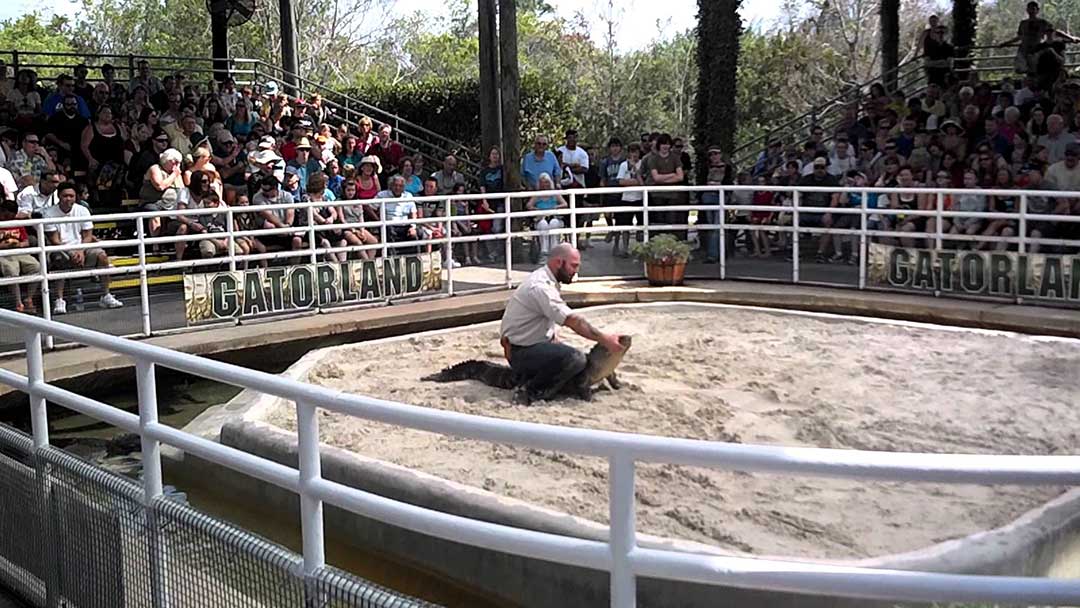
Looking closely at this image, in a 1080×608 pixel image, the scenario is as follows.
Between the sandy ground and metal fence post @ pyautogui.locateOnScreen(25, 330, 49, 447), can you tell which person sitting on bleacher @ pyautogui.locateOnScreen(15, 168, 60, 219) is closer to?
the sandy ground

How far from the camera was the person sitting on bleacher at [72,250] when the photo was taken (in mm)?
10094

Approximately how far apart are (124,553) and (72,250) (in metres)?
6.74

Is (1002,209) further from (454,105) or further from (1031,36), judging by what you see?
(454,105)

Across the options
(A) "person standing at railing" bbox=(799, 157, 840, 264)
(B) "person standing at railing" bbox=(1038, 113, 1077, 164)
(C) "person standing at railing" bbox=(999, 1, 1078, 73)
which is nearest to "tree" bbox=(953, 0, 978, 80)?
(C) "person standing at railing" bbox=(999, 1, 1078, 73)

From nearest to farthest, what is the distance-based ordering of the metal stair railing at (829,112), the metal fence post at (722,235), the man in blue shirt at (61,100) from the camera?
the metal fence post at (722,235), the man in blue shirt at (61,100), the metal stair railing at (829,112)

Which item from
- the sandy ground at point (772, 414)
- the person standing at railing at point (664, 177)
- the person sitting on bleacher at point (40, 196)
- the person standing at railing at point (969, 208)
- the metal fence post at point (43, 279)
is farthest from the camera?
the person standing at railing at point (664, 177)

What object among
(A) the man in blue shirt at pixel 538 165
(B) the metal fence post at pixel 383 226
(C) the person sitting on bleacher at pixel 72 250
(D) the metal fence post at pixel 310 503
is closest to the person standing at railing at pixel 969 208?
(A) the man in blue shirt at pixel 538 165

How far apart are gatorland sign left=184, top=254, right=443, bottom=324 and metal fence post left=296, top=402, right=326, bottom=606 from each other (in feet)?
25.5

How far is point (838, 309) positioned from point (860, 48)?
31.2 meters

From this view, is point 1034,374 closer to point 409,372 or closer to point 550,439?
point 409,372

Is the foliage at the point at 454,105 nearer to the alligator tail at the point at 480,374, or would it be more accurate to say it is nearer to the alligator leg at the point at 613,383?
the alligator tail at the point at 480,374

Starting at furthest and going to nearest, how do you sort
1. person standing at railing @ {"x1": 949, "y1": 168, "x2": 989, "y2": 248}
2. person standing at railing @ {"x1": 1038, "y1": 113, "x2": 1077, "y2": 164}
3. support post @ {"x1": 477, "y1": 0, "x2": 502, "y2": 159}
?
support post @ {"x1": 477, "y1": 0, "x2": 502, "y2": 159} < person standing at railing @ {"x1": 1038, "y1": 113, "x2": 1077, "y2": 164} < person standing at railing @ {"x1": 949, "y1": 168, "x2": 989, "y2": 248}

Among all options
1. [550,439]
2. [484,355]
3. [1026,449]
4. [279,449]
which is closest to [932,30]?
[484,355]

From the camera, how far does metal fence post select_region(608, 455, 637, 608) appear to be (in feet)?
8.73
